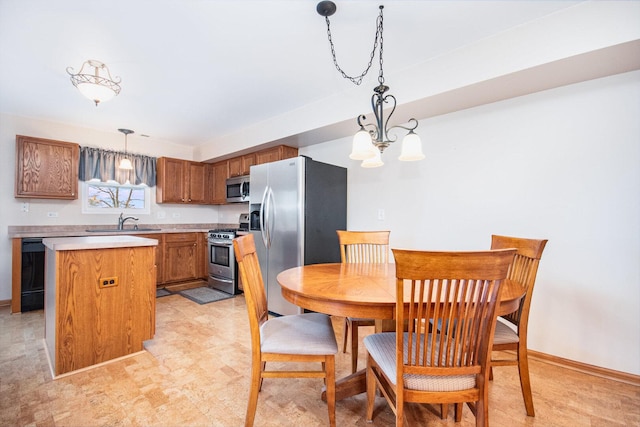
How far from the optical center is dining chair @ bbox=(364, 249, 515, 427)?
1.06m

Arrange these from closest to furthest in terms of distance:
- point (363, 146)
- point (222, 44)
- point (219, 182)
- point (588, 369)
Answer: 1. point (363, 146)
2. point (588, 369)
3. point (222, 44)
4. point (219, 182)

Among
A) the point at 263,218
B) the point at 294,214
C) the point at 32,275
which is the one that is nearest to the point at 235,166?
the point at 263,218

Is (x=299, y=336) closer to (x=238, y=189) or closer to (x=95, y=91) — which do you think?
(x=95, y=91)

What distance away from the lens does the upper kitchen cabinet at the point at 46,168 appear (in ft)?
11.3

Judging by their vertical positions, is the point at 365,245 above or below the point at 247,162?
below

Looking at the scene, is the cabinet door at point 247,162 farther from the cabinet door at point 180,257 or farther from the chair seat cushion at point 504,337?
the chair seat cushion at point 504,337

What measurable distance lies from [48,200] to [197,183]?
6.47 ft

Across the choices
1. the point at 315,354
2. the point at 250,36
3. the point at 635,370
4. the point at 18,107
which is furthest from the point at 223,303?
the point at 635,370

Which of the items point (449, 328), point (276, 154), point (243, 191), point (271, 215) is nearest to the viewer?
point (449, 328)

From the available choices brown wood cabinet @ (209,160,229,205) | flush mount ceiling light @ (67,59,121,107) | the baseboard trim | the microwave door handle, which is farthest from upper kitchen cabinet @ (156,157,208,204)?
the baseboard trim

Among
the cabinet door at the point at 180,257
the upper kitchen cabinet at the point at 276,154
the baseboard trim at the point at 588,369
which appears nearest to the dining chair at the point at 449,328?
the baseboard trim at the point at 588,369

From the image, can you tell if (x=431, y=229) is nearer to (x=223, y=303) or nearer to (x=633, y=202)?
(x=633, y=202)

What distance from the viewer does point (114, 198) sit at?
4488mm

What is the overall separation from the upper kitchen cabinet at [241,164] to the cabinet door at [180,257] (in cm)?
122
